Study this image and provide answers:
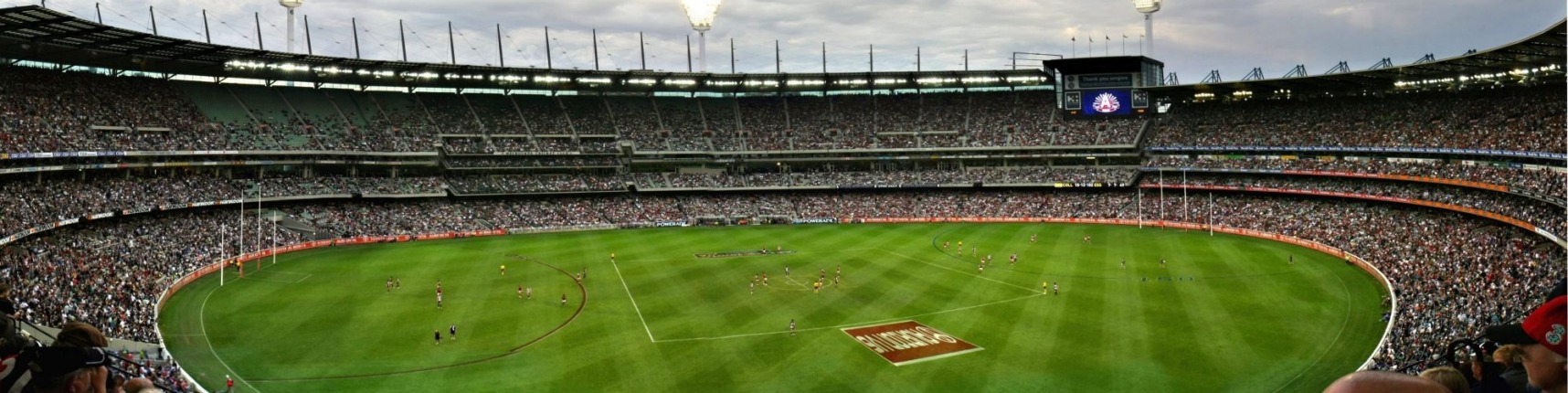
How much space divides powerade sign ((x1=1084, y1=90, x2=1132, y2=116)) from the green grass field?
1509 inches

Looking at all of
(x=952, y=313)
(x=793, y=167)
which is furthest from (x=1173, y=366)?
(x=793, y=167)

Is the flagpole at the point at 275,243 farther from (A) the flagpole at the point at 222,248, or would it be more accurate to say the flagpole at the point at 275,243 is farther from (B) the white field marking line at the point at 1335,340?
(B) the white field marking line at the point at 1335,340

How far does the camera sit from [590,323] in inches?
1742

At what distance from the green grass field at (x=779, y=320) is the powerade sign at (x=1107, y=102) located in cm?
3832

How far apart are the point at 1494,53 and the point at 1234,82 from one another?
3174 centimetres

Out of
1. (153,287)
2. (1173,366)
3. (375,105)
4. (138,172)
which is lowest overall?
(1173,366)

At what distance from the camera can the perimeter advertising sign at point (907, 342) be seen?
37344 millimetres

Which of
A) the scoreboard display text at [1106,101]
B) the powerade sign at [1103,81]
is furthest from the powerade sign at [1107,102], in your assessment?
the powerade sign at [1103,81]

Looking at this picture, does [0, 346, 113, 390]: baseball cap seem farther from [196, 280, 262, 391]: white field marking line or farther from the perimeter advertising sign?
the perimeter advertising sign

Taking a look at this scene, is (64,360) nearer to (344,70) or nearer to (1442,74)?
(1442,74)

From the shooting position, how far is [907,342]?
130 ft

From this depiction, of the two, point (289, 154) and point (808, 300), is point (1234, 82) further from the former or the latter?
point (289, 154)

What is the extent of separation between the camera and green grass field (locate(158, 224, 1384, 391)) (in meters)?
34.5

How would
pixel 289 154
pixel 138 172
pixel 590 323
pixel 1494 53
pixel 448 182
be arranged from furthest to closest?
pixel 448 182
pixel 289 154
pixel 138 172
pixel 1494 53
pixel 590 323
